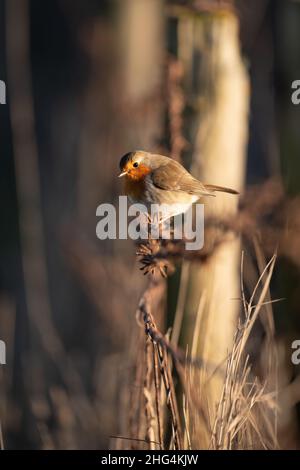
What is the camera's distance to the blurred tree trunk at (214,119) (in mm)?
3012

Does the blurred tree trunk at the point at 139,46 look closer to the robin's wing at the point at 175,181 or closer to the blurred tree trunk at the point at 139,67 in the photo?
the blurred tree trunk at the point at 139,67

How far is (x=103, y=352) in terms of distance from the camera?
4.48 m

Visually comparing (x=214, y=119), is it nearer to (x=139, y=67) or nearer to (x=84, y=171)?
(x=84, y=171)

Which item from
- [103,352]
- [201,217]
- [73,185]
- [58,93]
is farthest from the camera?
[58,93]

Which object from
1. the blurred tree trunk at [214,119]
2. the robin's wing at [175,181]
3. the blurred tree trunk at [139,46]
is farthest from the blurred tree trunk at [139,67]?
the robin's wing at [175,181]

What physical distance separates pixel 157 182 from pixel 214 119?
19.9 inches

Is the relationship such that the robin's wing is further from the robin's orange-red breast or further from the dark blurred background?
the dark blurred background

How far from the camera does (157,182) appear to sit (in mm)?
2770

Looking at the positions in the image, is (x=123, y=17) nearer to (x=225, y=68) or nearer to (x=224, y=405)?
(x=225, y=68)

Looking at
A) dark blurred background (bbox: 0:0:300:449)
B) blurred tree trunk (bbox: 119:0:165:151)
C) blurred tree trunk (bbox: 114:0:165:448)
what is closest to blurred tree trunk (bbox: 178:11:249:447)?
dark blurred background (bbox: 0:0:300:449)

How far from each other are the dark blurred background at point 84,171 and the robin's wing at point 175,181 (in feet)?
0.63

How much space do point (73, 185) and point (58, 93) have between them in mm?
1660

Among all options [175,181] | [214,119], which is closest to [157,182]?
[175,181]
